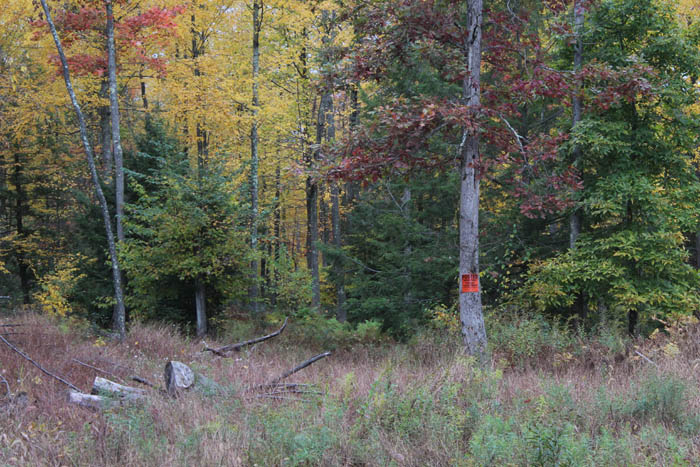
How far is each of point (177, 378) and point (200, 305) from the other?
20.8 ft

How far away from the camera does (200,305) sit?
12188mm

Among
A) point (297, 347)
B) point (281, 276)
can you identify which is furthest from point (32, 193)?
point (297, 347)

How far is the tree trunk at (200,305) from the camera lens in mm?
12023

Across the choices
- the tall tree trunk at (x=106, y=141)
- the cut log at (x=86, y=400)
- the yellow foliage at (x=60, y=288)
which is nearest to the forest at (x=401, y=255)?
the cut log at (x=86, y=400)

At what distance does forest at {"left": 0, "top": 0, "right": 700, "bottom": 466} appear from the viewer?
4.69 metres

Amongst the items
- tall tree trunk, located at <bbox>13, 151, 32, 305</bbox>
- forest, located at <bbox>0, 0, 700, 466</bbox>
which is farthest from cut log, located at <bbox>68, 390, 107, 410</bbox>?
tall tree trunk, located at <bbox>13, 151, 32, 305</bbox>

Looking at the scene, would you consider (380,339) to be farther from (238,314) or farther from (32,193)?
(32,193)

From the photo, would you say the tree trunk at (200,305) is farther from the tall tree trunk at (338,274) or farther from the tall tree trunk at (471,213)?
the tall tree trunk at (471,213)

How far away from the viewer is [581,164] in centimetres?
1054

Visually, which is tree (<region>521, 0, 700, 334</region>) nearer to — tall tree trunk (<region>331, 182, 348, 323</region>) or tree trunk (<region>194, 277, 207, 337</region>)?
tall tree trunk (<region>331, 182, 348, 323</region>)

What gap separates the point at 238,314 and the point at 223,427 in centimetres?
852

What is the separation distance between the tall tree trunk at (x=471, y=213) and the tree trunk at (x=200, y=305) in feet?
22.3

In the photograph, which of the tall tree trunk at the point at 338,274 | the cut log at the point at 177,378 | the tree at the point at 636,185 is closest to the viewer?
the cut log at the point at 177,378

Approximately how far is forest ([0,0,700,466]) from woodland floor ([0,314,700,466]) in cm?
3
